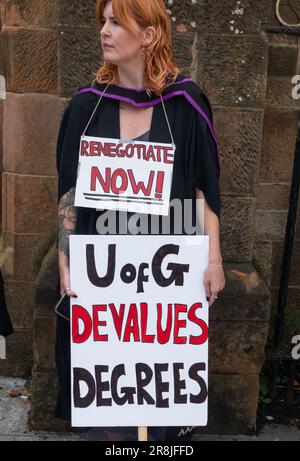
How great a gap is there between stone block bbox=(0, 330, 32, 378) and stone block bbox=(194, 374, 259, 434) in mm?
1211

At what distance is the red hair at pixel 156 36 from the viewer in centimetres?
208

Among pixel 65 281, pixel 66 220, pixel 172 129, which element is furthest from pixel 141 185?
pixel 65 281

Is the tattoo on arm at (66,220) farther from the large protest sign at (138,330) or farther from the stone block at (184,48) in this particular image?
the stone block at (184,48)

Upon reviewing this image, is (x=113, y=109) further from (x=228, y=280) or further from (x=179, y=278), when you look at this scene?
(x=228, y=280)

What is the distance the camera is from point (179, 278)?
2279mm

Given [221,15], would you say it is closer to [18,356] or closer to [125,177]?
[125,177]

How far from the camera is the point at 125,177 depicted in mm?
2236

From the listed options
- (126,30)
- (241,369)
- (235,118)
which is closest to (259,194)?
(235,118)

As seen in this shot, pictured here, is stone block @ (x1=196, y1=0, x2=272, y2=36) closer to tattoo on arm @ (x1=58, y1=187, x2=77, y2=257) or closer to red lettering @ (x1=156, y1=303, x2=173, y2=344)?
tattoo on arm @ (x1=58, y1=187, x2=77, y2=257)

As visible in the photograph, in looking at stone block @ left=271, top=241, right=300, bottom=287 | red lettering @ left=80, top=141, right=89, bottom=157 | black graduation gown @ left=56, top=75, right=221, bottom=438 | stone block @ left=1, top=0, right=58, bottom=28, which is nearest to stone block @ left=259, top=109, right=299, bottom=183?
stone block @ left=271, top=241, right=300, bottom=287

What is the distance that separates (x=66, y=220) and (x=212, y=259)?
60 cm

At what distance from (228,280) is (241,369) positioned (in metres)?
0.48

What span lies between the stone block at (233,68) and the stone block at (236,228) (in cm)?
48

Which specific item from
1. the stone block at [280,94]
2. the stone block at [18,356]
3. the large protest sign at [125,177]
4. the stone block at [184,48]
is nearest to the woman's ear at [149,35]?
the large protest sign at [125,177]
